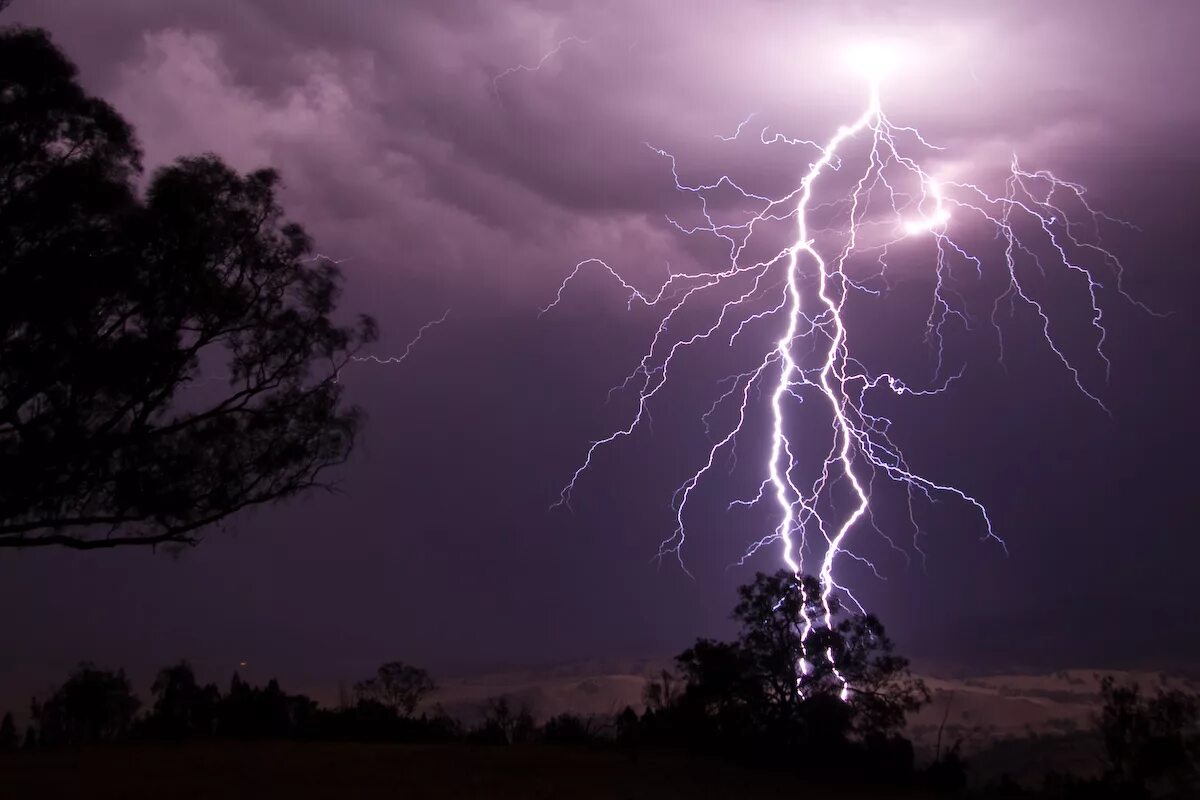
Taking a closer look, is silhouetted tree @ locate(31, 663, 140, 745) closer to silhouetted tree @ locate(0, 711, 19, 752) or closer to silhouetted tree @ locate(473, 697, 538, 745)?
silhouetted tree @ locate(0, 711, 19, 752)

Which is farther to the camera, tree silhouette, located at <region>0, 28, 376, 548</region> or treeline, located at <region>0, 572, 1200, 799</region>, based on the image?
treeline, located at <region>0, 572, 1200, 799</region>

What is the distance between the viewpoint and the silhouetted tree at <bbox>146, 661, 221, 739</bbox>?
1906 centimetres

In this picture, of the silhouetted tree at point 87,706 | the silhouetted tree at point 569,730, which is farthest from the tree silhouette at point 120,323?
the silhouetted tree at point 87,706

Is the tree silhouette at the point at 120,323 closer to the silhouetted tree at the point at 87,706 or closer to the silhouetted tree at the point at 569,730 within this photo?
the silhouetted tree at the point at 569,730

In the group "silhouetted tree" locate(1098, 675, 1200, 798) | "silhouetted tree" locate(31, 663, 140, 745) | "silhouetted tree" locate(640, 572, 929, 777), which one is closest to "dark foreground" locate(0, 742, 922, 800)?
"silhouetted tree" locate(640, 572, 929, 777)

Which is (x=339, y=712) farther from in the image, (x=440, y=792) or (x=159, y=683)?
(x=440, y=792)

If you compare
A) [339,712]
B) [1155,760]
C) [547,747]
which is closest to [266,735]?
[339,712]

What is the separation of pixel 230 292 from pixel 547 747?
1197cm

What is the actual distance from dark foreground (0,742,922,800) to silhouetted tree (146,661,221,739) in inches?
101

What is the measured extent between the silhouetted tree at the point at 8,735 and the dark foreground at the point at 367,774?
2565mm

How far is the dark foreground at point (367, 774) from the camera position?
13070 millimetres

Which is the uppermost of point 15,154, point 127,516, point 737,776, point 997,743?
point 15,154

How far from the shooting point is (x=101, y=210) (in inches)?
A: 520

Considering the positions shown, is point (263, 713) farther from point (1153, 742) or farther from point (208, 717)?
point (1153, 742)
